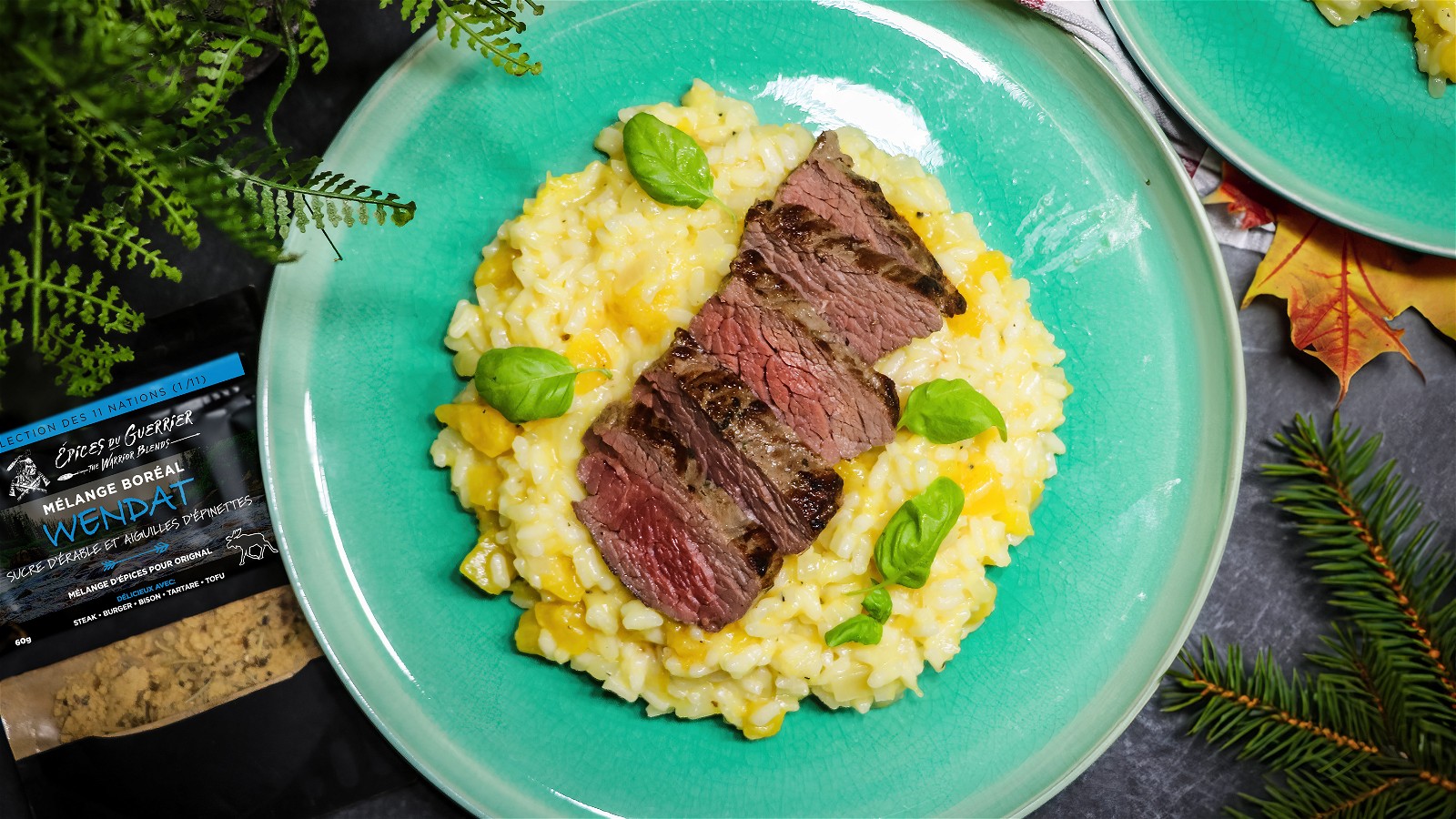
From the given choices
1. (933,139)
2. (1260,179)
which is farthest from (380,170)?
(1260,179)

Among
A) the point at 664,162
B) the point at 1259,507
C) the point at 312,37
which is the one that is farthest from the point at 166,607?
the point at 1259,507

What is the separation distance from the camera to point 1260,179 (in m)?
3.37

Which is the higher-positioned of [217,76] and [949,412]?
[217,76]

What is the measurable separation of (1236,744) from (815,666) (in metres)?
1.90

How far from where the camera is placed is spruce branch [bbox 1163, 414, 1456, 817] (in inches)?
126

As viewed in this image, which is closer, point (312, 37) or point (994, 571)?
point (312, 37)

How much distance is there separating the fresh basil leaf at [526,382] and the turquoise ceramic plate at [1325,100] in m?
2.45

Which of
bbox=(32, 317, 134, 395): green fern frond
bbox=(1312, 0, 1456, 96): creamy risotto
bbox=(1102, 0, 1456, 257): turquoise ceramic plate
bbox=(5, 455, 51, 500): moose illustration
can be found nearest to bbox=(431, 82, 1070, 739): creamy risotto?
bbox=(32, 317, 134, 395): green fern frond

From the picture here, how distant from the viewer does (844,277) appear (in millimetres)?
3002

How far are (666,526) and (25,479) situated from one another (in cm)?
224

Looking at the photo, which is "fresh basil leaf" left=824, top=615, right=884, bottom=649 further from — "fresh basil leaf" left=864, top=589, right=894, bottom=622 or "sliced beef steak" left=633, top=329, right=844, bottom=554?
"sliced beef steak" left=633, top=329, right=844, bottom=554

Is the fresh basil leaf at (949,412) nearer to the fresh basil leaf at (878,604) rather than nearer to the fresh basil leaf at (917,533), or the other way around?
the fresh basil leaf at (917,533)

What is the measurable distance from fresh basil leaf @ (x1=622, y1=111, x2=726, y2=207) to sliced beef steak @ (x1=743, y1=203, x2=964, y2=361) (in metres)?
0.21

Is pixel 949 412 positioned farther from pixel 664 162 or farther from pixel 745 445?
pixel 664 162
